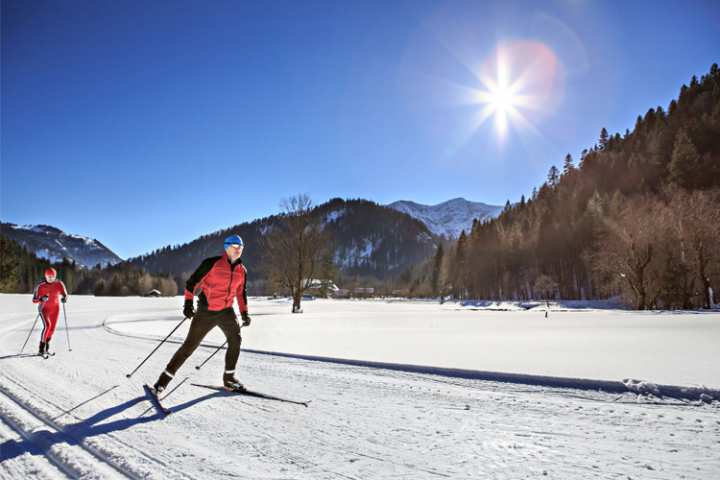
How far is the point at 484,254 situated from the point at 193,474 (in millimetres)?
77927

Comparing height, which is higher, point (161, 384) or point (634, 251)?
point (634, 251)

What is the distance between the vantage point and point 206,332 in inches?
195

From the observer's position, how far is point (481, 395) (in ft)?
15.1

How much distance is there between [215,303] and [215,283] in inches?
10.7

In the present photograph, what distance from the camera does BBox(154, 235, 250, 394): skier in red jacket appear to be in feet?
15.6

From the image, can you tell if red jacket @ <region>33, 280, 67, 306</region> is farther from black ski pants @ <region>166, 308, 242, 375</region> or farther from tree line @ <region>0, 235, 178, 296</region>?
tree line @ <region>0, 235, 178, 296</region>

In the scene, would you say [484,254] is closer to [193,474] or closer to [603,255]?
[603,255]

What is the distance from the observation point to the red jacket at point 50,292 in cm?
870

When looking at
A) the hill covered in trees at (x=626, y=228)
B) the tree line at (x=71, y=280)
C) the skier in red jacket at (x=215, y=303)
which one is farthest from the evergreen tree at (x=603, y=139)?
the tree line at (x=71, y=280)

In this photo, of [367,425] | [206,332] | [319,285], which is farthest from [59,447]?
[319,285]

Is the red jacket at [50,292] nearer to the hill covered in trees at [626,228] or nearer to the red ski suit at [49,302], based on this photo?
the red ski suit at [49,302]

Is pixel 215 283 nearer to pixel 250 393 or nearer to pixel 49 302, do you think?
Result: pixel 250 393

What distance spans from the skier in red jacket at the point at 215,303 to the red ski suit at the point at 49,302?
5.91 metres

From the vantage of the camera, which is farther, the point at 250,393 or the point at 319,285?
the point at 319,285
